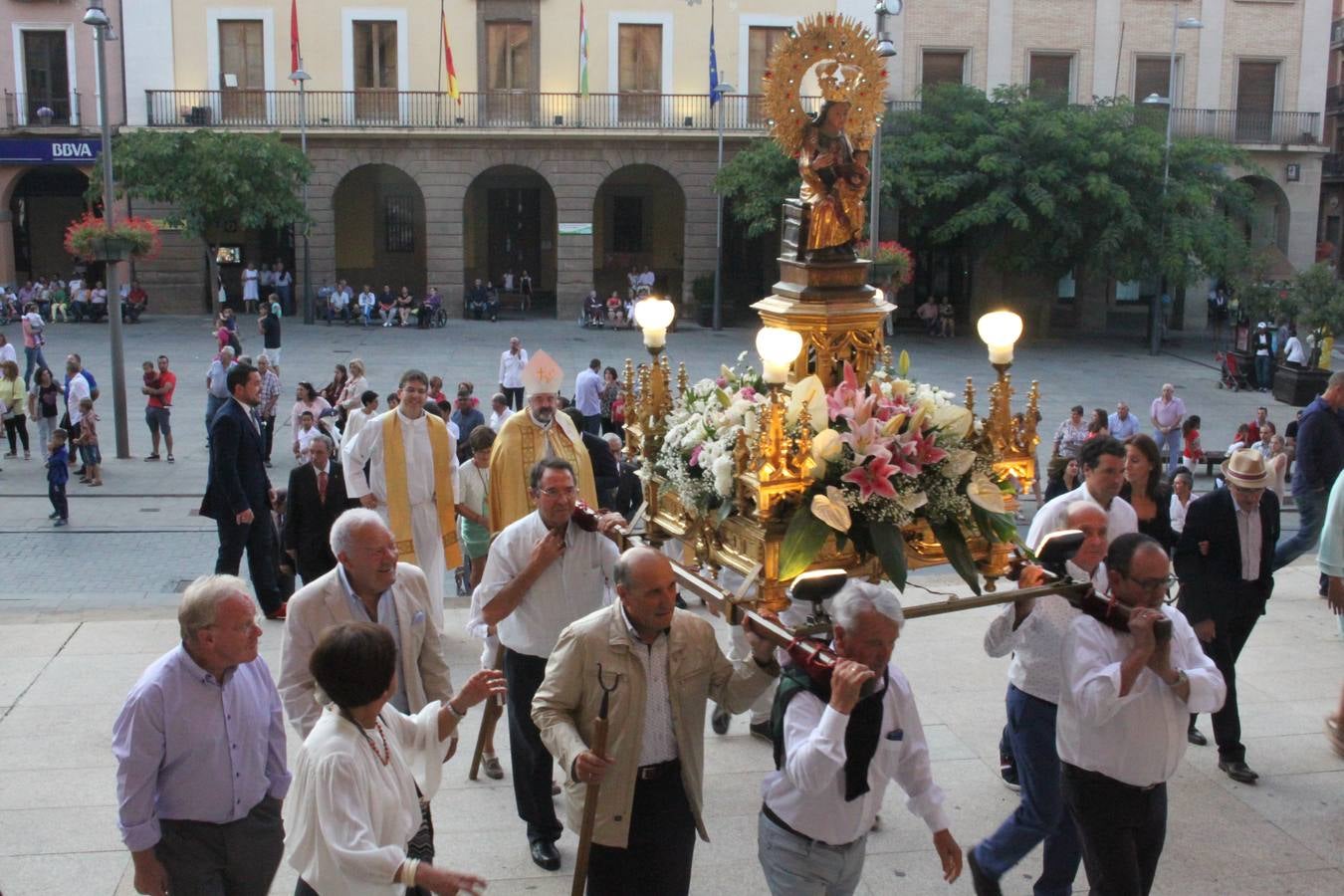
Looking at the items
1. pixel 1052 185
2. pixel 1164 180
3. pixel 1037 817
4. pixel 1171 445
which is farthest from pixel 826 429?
pixel 1164 180

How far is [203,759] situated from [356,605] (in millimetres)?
882

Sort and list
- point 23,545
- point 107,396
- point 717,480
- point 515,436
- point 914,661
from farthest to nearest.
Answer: point 107,396
point 23,545
point 914,661
point 515,436
point 717,480

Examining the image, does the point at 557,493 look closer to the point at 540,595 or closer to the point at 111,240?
the point at 540,595

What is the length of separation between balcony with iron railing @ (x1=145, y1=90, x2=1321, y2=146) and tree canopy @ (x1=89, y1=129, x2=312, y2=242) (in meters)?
2.99

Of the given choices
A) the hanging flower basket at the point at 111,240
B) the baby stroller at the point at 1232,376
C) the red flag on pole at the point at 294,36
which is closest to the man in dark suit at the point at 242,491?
the hanging flower basket at the point at 111,240

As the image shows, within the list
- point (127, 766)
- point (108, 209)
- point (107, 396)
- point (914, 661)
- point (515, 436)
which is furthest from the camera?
point (107, 396)

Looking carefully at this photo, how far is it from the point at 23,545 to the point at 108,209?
26.1 feet

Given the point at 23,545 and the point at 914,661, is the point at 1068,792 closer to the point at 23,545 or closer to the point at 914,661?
the point at 914,661

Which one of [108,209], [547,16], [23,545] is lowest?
[23,545]

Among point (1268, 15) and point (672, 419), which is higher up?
point (1268, 15)

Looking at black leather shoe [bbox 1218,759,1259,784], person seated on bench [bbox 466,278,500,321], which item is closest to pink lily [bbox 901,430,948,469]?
black leather shoe [bbox 1218,759,1259,784]

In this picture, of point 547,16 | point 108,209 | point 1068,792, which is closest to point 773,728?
point 1068,792

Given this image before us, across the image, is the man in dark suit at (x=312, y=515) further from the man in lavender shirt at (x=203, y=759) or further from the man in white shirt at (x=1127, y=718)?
the man in white shirt at (x=1127, y=718)

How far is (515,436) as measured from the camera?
7469mm
